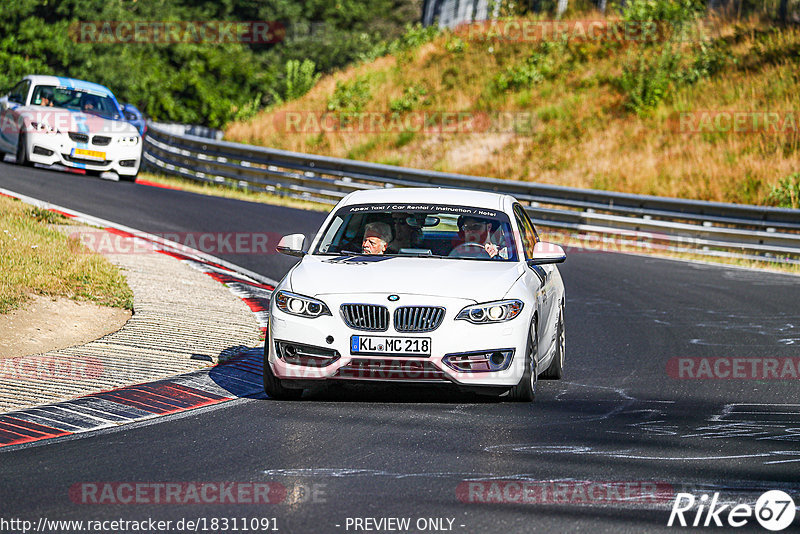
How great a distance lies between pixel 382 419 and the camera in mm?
8000

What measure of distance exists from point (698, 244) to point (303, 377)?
14.6 m

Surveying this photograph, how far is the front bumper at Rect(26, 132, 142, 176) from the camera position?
24141 mm

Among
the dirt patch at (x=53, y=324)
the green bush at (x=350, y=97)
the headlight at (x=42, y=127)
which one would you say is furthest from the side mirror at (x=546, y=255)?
the green bush at (x=350, y=97)

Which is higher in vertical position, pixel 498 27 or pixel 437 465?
pixel 498 27

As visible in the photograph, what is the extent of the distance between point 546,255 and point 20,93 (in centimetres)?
1791

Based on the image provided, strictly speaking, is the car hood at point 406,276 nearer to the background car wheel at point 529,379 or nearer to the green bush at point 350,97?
the background car wheel at point 529,379

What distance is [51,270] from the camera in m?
12.7

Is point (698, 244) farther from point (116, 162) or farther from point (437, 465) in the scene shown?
point (437, 465)

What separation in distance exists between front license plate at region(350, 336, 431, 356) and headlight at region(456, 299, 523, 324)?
1.04 feet

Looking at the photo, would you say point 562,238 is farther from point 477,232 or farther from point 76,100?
point 477,232

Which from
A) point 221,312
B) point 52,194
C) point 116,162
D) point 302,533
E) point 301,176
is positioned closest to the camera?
point 302,533

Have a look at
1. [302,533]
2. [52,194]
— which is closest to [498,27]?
[52,194]

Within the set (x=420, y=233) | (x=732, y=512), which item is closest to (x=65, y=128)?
(x=420, y=233)

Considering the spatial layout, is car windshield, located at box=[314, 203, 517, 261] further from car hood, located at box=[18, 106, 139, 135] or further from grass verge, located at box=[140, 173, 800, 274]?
car hood, located at box=[18, 106, 139, 135]
